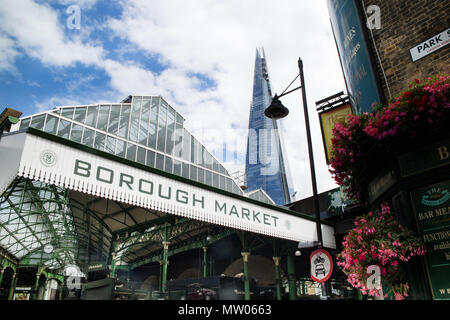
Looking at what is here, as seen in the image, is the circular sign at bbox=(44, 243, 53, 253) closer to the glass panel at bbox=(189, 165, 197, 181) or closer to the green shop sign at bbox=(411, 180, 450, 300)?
the glass panel at bbox=(189, 165, 197, 181)

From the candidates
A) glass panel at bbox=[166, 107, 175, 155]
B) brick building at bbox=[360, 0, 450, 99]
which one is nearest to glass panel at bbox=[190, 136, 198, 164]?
glass panel at bbox=[166, 107, 175, 155]

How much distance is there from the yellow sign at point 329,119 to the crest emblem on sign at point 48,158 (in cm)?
814

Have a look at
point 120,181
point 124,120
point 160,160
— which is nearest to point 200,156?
point 160,160

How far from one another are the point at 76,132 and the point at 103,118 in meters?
2.42

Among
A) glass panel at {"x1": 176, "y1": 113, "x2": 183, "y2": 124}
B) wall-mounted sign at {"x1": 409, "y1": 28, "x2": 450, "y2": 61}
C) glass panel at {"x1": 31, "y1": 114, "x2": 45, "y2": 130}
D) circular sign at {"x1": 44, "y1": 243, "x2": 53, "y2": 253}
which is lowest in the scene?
wall-mounted sign at {"x1": 409, "y1": 28, "x2": 450, "y2": 61}

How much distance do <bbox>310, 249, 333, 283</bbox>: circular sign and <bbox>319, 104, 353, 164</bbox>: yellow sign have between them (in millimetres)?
4517

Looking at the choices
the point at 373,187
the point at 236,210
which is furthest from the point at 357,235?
the point at 236,210

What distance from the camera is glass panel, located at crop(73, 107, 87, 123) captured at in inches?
785

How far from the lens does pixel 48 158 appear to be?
22.0ft

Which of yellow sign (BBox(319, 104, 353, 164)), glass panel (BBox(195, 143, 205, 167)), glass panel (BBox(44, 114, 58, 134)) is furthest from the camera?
glass panel (BBox(195, 143, 205, 167))

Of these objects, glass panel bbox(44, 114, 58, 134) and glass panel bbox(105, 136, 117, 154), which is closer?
glass panel bbox(44, 114, 58, 134)

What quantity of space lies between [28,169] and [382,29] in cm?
958

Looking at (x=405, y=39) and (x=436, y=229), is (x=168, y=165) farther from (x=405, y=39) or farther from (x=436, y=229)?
(x=436, y=229)
